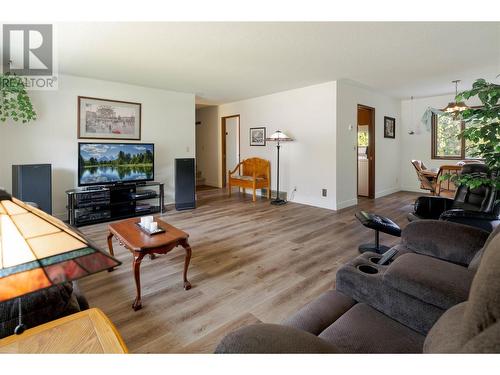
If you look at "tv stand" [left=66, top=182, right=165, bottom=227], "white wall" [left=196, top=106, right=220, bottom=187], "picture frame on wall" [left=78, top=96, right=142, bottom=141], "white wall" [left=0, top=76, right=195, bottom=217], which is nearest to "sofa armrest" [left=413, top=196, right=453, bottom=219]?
"tv stand" [left=66, top=182, right=165, bottom=227]

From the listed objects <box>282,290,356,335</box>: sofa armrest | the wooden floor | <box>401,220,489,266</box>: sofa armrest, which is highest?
<box>401,220,489,266</box>: sofa armrest

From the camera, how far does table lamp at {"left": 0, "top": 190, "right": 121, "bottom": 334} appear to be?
21.6 inches

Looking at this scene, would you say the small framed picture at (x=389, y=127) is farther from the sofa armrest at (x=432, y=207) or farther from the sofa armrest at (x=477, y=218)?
the sofa armrest at (x=477, y=218)

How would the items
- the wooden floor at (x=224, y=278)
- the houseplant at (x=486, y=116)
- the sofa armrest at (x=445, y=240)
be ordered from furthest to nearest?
the wooden floor at (x=224, y=278), the sofa armrest at (x=445, y=240), the houseplant at (x=486, y=116)

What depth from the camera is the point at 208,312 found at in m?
1.95

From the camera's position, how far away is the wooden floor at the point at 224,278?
178 cm

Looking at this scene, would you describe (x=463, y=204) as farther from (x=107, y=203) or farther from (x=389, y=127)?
(x=107, y=203)

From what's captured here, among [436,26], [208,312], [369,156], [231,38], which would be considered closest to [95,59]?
[231,38]

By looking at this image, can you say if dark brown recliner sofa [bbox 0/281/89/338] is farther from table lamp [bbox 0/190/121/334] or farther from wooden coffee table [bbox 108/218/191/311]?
wooden coffee table [bbox 108/218/191/311]

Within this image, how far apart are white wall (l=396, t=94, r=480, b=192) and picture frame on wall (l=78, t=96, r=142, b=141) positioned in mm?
6224

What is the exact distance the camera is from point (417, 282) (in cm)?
118

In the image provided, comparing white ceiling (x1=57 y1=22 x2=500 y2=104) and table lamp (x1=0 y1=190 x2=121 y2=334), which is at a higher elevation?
white ceiling (x1=57 y1=22 x2=500 y2=104)

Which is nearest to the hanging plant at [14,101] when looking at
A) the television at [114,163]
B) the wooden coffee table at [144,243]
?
the television at [114,163]

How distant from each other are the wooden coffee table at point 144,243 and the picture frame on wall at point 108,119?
268 cm
